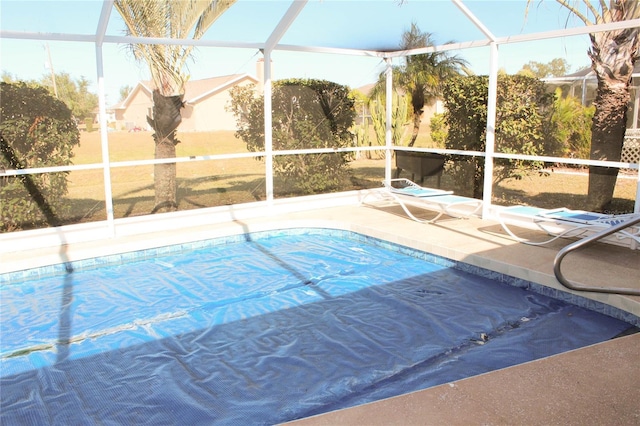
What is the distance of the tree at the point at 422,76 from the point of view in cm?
909

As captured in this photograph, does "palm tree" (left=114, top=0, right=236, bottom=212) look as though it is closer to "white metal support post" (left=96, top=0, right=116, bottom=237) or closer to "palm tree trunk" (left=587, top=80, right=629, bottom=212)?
"white metal support post" (left=96, top=0, right=116, bottom=237)

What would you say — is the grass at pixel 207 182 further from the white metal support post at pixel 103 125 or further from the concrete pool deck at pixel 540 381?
the concrete pool deck at pixel 540 381

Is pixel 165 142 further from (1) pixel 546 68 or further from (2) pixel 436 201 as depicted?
(1) pixel 546 68

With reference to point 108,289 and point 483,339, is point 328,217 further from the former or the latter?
point 483,339

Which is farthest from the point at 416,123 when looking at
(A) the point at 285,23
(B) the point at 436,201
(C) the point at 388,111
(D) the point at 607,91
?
(A) the point at 285,23

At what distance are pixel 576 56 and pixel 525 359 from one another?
5366 mm

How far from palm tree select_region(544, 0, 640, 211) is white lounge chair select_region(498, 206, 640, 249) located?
185 centimetres

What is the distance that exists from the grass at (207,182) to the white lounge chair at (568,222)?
69.8 inches

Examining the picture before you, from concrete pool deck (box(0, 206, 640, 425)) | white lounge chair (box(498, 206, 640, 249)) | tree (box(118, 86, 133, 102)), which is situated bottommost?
concrete pool deck (box(0, 206, 640, 425))

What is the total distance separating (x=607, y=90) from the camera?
287 inches

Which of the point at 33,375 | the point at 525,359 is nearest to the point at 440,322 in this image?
the point at 525,359

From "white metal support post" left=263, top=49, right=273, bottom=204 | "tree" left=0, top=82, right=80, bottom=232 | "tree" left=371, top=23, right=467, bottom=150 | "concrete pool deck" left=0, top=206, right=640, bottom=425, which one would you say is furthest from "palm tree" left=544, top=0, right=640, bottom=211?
"tree" left=0, top=82, right=80, bottom=232

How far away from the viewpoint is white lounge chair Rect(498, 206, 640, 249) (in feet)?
17.6

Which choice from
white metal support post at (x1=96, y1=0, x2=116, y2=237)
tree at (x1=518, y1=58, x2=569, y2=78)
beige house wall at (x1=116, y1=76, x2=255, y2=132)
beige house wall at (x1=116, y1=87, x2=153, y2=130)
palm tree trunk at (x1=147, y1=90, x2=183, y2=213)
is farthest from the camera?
tree at (x1=518, y1=58, x2=569, y2=78)
